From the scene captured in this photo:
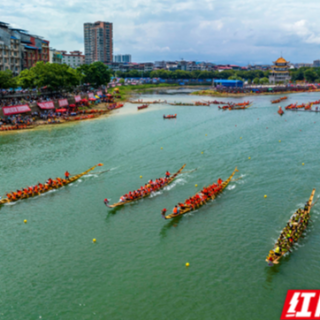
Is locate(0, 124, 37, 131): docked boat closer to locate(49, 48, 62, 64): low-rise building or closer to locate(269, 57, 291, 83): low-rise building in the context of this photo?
locate(49, 48, 62, 64): low-rise building

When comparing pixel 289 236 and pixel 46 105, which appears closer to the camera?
pixel 289 236

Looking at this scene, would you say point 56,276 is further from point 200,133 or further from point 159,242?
point 200,133

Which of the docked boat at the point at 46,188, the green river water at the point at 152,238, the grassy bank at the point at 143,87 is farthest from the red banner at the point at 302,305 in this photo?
the grassy bank at the point at 143,87

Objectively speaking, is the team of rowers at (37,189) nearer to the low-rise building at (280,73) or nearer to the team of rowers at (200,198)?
the team of rowers at (200,198)

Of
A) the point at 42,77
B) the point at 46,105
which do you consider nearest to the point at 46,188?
the point at 46,105

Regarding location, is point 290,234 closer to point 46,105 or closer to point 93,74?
point 46,105

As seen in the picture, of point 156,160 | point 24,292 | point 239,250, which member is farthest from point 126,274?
point 156,160
